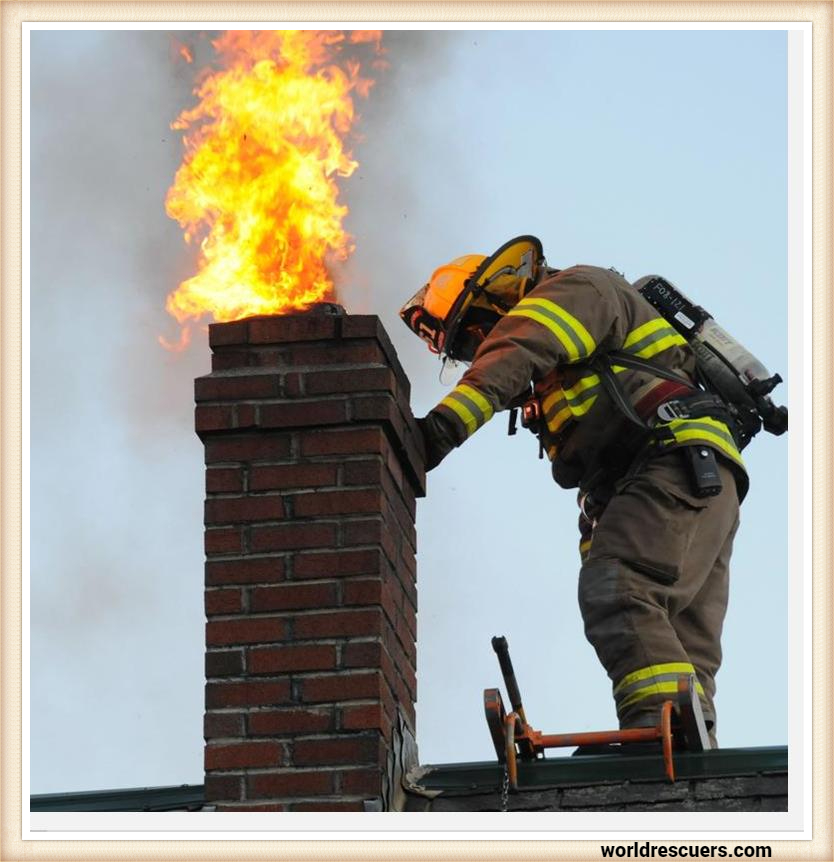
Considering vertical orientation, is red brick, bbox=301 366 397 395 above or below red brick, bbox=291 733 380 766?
above

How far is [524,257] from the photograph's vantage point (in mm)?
8648

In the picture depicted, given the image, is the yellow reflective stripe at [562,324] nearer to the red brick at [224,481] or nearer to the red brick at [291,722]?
the red brick at [224,481]

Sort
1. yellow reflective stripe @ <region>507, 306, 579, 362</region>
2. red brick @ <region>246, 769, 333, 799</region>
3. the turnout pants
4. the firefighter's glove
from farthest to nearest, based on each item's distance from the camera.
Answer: yellow reflective stripe @ <region>507, 306, 579, 362</region> → the turnout pants → the firefighter's glove → red brick @ <region>246, 769, 333, 799</region>

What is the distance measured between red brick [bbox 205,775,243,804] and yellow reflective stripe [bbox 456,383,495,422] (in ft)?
5.70

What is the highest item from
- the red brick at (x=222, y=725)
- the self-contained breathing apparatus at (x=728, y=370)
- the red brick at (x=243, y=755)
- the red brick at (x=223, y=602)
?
the self-contained breathing apparatus at (x=728, y=370)

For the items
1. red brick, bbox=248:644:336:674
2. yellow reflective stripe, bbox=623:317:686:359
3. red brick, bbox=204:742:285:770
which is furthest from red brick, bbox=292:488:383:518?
yellow reflective stripe, bbox=623:317:686:359

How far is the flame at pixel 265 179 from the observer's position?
24.3 feet

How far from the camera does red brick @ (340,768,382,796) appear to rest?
6.09m

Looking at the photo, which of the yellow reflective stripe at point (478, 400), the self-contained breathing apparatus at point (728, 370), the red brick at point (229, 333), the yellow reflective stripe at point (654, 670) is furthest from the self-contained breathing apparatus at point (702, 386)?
the red brick at point (229, 333)

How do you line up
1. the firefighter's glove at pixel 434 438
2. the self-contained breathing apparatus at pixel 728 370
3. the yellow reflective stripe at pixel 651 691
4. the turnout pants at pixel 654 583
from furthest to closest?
the self-contained breathing apparatus at pixel 728 370
the turnout pants at pixel 654 583
the yellow reflective stripe at pixel 651 691
the firefighter's glove at pixel 434 438

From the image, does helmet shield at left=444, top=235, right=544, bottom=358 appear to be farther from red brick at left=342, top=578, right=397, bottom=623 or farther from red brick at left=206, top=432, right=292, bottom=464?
red brick at left=342, top=578, right=397, bottom=623

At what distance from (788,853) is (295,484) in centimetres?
193

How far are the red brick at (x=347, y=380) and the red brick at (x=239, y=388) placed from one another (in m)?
0.11

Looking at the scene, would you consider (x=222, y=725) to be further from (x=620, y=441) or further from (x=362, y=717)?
(x=620, y=441)
